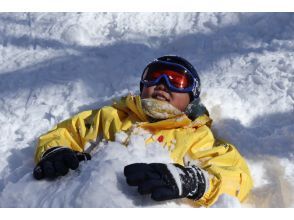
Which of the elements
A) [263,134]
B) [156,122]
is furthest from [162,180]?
[263,134]

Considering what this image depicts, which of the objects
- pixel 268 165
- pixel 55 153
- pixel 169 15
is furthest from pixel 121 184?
pixel 169 15

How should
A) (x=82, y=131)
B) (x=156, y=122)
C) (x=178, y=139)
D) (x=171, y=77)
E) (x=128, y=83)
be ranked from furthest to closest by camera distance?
(x=128, y=83), (x=171, y=77), (x=82, y=131), (x=156, y=122), (x=178, y=139)

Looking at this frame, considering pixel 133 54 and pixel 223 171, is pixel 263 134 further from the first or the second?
pixel 133 54

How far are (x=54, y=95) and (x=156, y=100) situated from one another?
44.6 inches

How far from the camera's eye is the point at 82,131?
12.9ft

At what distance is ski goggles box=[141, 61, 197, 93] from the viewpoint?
403 centimetres

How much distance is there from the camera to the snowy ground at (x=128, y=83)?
340cm

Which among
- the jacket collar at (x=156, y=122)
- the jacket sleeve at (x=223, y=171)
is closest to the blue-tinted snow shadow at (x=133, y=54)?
the jacket collar at (x=156, y=122)

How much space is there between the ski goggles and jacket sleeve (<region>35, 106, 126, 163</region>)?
324 millimetres

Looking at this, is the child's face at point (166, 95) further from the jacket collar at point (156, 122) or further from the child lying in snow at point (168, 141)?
the jacket collar at point (156, 122)

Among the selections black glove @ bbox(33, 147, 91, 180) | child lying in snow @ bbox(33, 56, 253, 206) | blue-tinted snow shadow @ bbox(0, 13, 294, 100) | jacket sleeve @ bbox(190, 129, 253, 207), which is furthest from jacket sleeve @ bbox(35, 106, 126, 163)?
blue-tinted snow shadow @ bbox(0, 13, 294, 100)

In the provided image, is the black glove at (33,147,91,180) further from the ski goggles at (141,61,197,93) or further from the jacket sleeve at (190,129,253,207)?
the ski goggles at (141,61,197,93)

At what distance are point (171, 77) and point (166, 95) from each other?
0.14 m

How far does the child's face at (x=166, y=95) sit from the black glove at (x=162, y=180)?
0.87 metres
